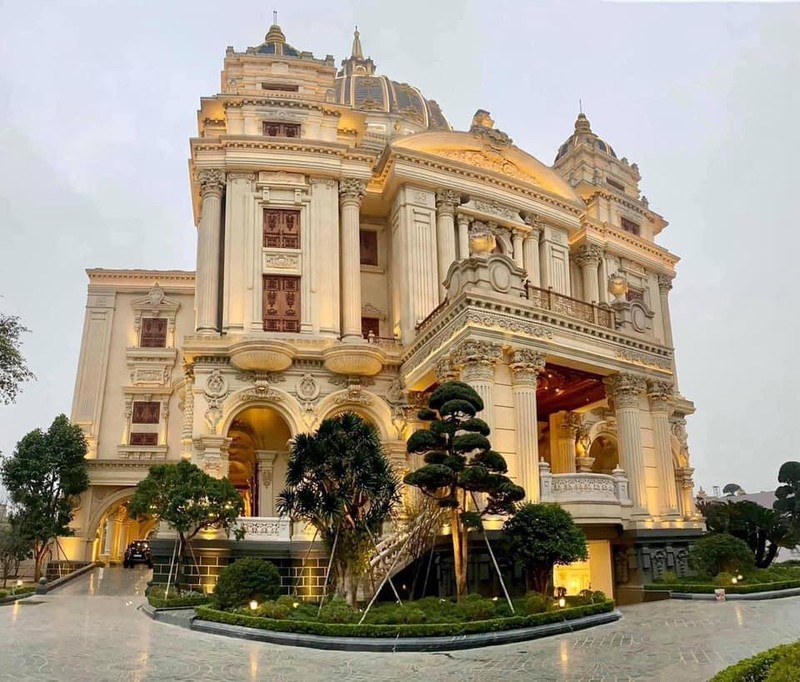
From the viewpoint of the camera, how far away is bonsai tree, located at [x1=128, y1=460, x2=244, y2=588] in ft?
63.4

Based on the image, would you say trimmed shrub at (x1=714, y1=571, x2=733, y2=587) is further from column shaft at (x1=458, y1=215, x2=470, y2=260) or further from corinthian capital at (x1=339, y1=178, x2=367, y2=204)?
corinthian capital at (x1=339, y1=178, x2=367, y2=204)

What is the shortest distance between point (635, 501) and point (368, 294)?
12.7 metres

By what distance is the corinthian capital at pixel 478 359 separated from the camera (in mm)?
19641

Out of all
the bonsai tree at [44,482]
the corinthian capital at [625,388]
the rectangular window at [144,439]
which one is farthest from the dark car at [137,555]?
the corinthian capital at [625,388]

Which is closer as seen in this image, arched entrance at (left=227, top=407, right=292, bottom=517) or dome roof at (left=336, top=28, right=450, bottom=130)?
arched entrance at (left=227, top=407, right=292, bottom=517)

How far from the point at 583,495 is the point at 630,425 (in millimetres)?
4110

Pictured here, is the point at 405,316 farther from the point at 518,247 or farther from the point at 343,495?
the point at 343,495

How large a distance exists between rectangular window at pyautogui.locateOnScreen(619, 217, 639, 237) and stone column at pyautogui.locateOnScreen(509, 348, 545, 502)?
17.1m

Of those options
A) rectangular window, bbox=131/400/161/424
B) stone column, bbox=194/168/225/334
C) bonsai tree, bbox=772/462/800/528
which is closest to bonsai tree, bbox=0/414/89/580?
rectangular window, bbox=131/400/161/424

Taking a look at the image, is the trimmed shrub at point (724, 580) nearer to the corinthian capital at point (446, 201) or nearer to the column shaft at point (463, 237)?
the column shaft at point (463, 237)

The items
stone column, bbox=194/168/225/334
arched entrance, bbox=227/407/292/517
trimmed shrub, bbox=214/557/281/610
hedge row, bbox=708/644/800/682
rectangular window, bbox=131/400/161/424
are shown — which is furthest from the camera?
rectangular window, bbox=131/400/161/424

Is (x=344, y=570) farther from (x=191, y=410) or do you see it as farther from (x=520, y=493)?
(x=191, y=410)

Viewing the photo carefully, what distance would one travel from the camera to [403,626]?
1230cm

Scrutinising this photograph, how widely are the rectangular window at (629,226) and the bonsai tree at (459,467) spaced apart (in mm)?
22341
